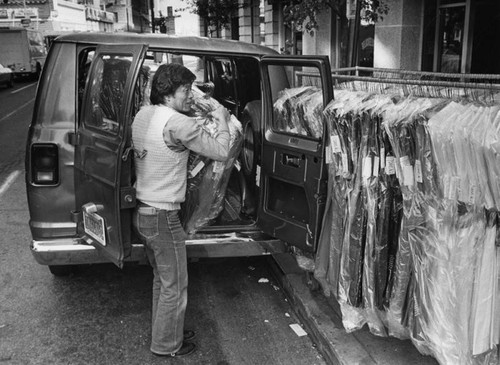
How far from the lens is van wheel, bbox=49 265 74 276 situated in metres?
4.61

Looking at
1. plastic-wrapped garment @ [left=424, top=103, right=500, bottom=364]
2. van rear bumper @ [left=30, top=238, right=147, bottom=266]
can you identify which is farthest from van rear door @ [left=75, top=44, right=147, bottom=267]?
plastic-wrapped garment @ [left=424, top=103, right=500, bottom=364]

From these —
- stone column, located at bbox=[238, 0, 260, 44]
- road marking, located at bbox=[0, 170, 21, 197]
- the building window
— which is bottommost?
road marking, located at bbox=[0, 170, 21, 197]

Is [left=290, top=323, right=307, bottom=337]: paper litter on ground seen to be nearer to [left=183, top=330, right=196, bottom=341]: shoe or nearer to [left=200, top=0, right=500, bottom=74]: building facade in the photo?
[left=183, top=330, right=196, bottom=341]: shoe

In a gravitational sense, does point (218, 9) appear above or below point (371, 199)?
above

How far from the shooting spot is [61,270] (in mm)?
4668

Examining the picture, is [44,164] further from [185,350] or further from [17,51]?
[17,51]

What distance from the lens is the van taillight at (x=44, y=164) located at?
12.6ft

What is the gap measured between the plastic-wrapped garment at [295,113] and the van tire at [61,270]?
214 centimetres

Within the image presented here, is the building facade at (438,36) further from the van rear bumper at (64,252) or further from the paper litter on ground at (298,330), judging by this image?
the van rear bumper at (64,252)

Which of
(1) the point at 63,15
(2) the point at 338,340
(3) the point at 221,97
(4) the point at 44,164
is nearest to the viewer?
(2) the point at 338,340

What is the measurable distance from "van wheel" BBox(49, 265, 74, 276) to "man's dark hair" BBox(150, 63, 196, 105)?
2.06 m

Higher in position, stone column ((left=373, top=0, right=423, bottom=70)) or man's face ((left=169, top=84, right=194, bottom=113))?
stone column ((left=373, top=0, right=423, bottom=70))

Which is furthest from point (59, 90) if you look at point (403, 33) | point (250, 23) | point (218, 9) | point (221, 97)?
point (250, 23)

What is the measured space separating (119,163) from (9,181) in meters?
5.60
